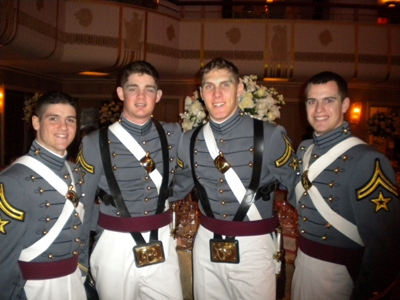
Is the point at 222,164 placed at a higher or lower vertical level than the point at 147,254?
higher

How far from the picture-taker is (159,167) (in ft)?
9.46

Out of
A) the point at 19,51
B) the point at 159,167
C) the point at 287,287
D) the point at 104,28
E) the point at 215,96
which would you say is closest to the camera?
the point at 215,96

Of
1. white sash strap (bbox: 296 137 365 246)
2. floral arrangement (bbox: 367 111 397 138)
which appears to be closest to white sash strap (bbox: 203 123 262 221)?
white sash strap (bbox: 296 137 365 246)

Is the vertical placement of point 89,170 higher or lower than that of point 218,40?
lower

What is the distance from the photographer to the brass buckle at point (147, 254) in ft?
8.70

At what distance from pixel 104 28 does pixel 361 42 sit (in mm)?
A: 7348

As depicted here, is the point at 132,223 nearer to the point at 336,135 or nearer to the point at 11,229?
the point at 11,229

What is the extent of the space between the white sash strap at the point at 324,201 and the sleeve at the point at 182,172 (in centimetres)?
96

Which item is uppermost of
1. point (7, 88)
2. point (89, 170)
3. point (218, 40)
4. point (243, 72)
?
point (218, 40)

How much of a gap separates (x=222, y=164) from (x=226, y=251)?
595mm

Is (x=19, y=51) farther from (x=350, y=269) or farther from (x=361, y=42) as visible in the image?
(x=361, y=42)

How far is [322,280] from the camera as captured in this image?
2.31 metres

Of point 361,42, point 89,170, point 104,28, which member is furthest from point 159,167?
point 361,42

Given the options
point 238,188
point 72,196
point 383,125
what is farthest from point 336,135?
point 383,125
